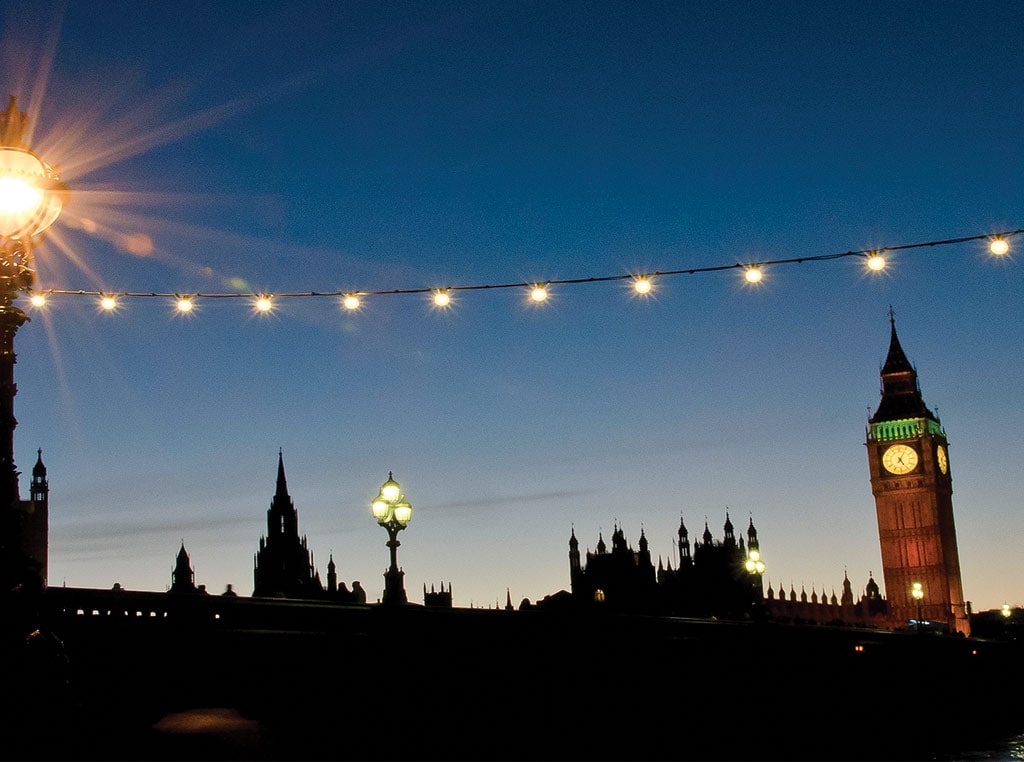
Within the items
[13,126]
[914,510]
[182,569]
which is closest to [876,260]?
[13,126]

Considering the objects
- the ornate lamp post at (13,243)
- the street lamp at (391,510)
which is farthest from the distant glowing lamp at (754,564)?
the ornate lamp post at (13,243)

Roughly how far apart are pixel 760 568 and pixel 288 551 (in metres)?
93.9

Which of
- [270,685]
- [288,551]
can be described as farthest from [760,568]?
[288,551]

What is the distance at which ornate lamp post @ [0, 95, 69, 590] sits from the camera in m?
7.50

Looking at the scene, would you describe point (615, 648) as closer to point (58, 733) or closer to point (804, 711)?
point (804, 711)

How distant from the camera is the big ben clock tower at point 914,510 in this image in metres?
130

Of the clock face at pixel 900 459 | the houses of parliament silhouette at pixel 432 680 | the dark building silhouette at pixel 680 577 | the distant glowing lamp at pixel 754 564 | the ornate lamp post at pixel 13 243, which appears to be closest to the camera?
the ornate lamp post at pixel 13 243

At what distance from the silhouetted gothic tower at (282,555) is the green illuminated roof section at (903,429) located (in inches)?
2885

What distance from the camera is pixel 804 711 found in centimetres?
3036

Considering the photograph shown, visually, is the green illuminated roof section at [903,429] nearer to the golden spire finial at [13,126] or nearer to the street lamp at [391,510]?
the street lamp at [391,510]

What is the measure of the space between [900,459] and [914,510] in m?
6.62

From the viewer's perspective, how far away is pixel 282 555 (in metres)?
120

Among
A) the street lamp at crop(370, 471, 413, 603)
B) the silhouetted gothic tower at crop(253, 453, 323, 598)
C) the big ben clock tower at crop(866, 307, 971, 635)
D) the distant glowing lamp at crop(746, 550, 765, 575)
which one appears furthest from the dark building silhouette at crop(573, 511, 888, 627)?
the street lamp at crop(370, 471, 413, 603)

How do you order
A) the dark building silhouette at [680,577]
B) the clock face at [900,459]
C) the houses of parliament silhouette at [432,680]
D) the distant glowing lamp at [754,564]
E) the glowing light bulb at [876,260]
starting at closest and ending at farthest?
the houses of parliament silhouette at [432,680] → the glowing light bulb at [876,260] → the distant glowing lamp at [754,564] → the dark building silhouette at [680,577] → the clock face at [900,459]
